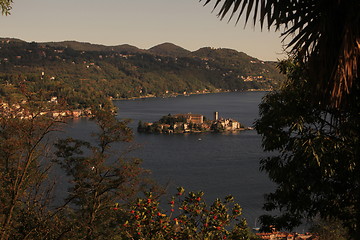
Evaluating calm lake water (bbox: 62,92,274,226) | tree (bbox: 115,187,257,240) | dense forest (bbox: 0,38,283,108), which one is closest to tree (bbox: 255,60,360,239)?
tree (bbox: 115,187,257,240)

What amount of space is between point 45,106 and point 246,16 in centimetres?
301

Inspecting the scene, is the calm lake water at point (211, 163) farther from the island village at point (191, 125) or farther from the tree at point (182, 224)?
the tree at point (182, 224)

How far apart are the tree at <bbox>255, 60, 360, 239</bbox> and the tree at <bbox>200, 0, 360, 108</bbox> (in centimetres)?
157

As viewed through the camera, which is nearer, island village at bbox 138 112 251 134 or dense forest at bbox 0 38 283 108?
island village at bbox 138 112 251 134

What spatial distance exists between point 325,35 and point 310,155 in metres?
2.30

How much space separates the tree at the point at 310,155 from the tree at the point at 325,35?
5.15 ft

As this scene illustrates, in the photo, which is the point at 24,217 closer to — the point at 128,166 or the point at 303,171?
the point at 303,171

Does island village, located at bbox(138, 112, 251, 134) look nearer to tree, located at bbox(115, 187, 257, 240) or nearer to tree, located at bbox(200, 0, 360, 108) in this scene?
tree, located at bbox(115, 187, 257, 240)

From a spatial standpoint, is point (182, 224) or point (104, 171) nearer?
point (182, 224)

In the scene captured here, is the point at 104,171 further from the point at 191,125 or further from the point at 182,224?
the point at 191,125

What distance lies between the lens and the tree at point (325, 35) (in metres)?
2.12

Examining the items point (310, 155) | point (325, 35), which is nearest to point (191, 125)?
point (310, 155)

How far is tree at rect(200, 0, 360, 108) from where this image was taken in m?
2.12

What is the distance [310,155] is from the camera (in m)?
4.28
